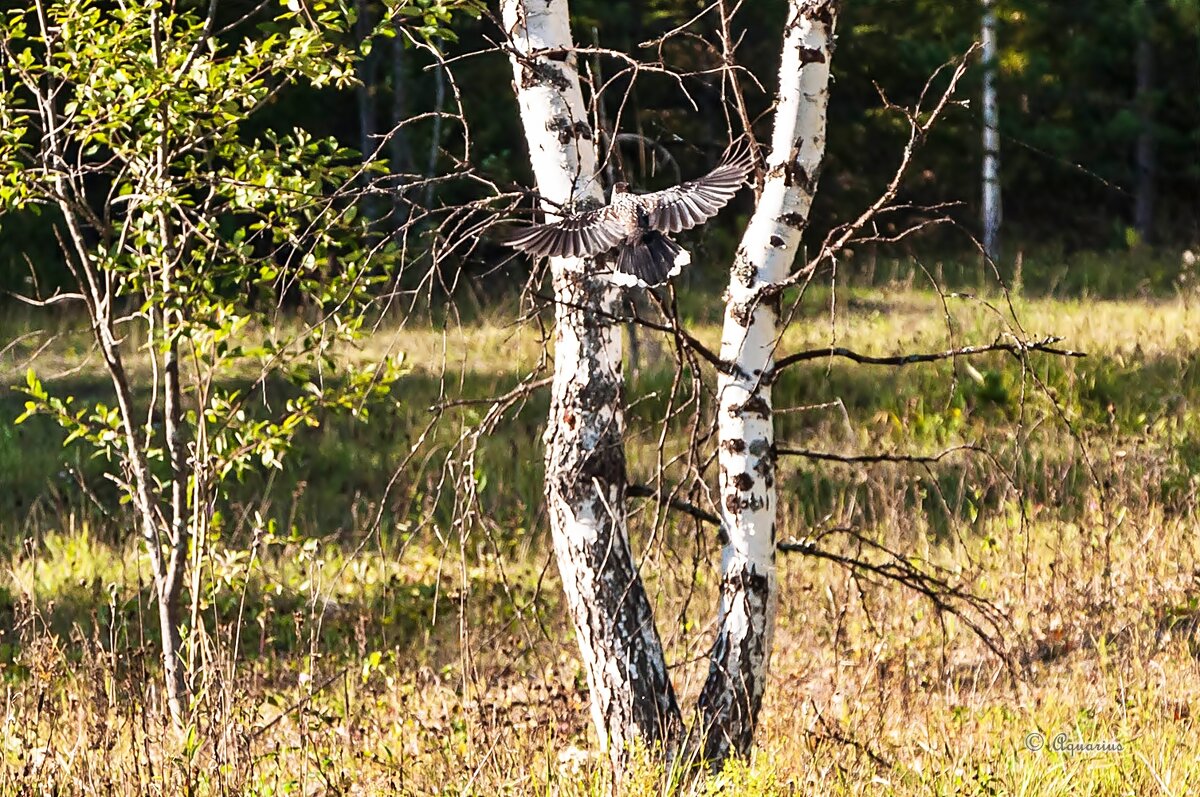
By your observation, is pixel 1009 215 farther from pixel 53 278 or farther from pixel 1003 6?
pixel 53 278

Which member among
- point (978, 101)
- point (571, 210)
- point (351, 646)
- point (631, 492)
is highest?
point (978, 101)

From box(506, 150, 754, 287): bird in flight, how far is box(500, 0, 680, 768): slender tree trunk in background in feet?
0.72

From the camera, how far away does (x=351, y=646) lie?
7027 mm

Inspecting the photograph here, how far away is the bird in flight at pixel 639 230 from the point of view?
3.63m

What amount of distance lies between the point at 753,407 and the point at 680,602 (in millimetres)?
3009

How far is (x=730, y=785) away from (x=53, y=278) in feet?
50.5

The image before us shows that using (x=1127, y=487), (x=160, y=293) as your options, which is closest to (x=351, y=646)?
(x=160, y=293)

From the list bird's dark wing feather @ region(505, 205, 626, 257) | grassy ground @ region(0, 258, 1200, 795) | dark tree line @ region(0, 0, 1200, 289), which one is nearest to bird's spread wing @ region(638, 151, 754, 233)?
bird's dark wing feather @ region(505, 205, 626, 257)

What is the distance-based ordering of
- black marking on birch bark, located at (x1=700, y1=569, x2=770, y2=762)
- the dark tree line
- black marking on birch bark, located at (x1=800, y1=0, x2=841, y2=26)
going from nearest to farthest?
black marking on birch bark, located at (x1=800, y1=0, x2=841, y2=26)
black marking on birch bark, located at (x1=700, y1=569, x2=770, y2=762)
the dark tree line

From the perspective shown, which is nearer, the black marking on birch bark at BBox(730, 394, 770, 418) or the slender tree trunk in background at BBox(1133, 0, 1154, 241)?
the black marking on birch bark at BBox(730, 394, 770, 418)

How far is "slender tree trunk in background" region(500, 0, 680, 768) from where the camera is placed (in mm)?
4020

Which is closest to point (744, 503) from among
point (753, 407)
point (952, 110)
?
point (753, 407)

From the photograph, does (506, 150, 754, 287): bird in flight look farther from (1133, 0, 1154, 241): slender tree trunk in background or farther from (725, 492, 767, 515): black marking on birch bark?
(1133, 0, 1154, 241): slender tree trunk in background

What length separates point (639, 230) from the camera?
3.64 meters
